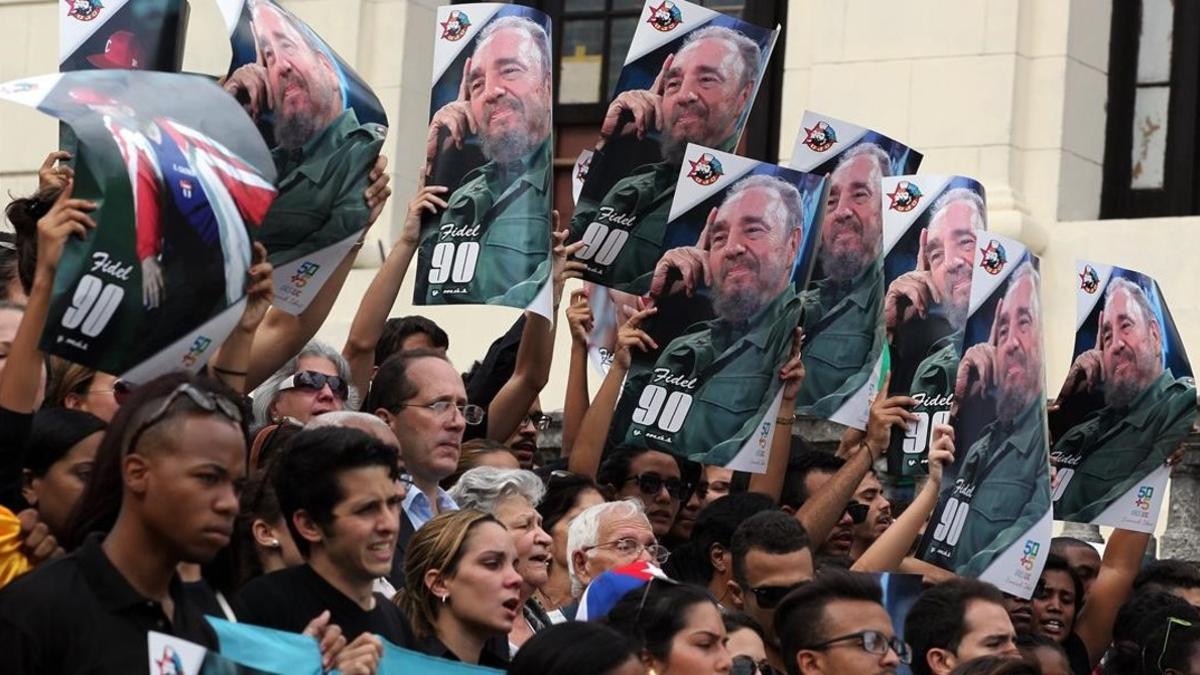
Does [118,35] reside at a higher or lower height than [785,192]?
higher

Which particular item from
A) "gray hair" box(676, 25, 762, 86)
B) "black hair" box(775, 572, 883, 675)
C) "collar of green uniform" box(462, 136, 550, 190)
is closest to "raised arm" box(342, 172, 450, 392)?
"collar of green uniform" box(462, 136, 550, 190)

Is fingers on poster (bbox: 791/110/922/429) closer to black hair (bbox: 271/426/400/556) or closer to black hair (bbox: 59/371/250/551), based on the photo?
black hair (bbox: 271/426/400/556)

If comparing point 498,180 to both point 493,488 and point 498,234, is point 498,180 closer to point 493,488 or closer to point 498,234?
point 498,234

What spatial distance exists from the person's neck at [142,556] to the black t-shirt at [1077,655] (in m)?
4.77

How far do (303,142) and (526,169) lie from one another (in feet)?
3.58

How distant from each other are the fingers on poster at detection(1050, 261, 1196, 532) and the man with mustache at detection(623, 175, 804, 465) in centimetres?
118

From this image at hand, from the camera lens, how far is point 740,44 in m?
9.42

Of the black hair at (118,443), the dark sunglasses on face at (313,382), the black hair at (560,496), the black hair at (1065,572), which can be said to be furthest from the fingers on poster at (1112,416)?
the black hair at (118,443)

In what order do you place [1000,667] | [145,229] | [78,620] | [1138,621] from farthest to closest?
Answer: [1138,621]
[1000,667]
[145,229]
[78,620]

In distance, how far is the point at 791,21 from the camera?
42.5 ft

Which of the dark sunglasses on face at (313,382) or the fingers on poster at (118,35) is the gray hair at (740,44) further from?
the dark sunglasses on face at (313,382)

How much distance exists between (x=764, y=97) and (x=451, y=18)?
4.58m

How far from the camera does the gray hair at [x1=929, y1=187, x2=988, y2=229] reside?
9.58m

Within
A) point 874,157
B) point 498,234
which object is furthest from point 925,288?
point 498,234
